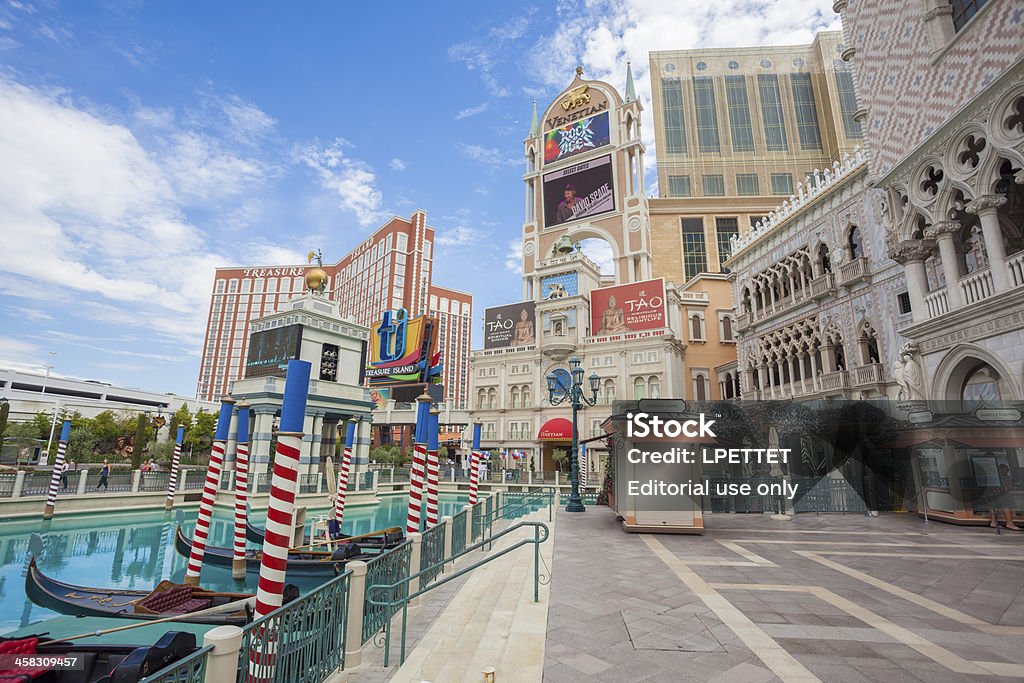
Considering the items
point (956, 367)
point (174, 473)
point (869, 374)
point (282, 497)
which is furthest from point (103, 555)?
point (869, 374)

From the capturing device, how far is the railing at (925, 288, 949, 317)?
1260 centimetres

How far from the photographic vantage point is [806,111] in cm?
5588

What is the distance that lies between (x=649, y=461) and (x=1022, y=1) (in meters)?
12.8

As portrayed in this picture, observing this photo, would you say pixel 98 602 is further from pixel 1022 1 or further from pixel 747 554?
pixel 1022 1

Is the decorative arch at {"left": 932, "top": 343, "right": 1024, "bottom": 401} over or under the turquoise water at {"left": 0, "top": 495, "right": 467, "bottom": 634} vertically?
over

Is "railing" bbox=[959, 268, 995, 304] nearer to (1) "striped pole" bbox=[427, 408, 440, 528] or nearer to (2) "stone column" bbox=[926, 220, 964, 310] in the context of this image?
(2) "stone column" bbox=[926, 220, 964, 310]

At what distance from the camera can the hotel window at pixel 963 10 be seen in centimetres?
1204

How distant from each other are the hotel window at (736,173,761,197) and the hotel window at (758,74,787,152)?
152 inches

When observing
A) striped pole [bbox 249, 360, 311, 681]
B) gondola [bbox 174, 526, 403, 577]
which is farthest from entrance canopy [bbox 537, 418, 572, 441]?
striped pole [bbox 249, 360, 311, 681]

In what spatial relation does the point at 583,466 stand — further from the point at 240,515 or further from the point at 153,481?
the point at 240,515

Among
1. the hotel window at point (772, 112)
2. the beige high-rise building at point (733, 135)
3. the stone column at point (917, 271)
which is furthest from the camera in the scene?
the hotel window at point (772, 112)

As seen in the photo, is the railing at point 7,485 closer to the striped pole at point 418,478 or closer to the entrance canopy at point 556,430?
the striped pole at point 418,478

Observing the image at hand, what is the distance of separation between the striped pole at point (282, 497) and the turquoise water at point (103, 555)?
5.47 metres

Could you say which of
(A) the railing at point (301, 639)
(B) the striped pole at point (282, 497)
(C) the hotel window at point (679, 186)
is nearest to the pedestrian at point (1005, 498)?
(A) the railing at point (301, 639)
